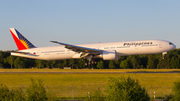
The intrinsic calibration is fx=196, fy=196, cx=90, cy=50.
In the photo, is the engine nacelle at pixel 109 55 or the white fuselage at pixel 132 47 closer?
the engine nacelle at pixel 109 55

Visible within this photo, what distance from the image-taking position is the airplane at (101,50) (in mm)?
39656

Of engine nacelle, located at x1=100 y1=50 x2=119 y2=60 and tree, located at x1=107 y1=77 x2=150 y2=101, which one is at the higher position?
engine nacelle, located at x1=100 y1=50 x2=119 y2=60

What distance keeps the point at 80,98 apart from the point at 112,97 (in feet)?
24.6

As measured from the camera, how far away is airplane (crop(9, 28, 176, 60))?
39.7 m

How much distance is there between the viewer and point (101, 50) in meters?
41.4

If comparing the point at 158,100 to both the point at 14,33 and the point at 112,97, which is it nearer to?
the point at 112,97

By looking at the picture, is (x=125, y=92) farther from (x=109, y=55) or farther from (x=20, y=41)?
(x=20, y=41)

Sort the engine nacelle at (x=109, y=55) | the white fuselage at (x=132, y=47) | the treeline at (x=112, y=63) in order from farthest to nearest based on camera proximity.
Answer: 1. the treeline at (x=112, y=63)
2. the white fuselage at (x=132, y=47)
3. the engine nacelle at (x=109, y=55)

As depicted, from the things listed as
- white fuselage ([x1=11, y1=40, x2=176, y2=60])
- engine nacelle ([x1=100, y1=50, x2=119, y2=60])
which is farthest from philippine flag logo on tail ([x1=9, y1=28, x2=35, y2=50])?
engine nacelle ([x1=100, y1=50, x2=119, y2=60])

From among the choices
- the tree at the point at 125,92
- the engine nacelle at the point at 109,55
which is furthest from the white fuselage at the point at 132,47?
the tree at the point at 125,92

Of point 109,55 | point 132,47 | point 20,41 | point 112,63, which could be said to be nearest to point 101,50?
point 109,55

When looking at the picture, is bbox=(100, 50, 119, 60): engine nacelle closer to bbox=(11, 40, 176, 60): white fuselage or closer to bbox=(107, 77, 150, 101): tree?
bbox=(11, 40, 176, 60): white fuselage

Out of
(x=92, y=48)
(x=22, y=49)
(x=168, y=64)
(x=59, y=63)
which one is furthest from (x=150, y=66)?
(x=22, y=49)

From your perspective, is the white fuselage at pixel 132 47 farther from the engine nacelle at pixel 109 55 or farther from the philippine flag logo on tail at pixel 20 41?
the philippine flag logo on tail at pixel 20 41
